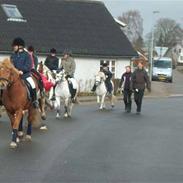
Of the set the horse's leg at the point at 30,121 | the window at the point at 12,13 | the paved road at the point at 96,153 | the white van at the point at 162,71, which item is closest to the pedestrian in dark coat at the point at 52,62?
the paved road at the point at 96,153

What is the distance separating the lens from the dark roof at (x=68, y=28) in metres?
43.5

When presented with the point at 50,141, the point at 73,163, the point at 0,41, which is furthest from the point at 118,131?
the point at 0,41

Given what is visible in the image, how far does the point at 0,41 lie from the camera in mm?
40656

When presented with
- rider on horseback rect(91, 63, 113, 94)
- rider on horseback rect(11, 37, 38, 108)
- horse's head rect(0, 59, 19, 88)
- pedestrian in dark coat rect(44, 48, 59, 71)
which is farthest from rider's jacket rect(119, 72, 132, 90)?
horse's head rect(0, 59, 19, 88)

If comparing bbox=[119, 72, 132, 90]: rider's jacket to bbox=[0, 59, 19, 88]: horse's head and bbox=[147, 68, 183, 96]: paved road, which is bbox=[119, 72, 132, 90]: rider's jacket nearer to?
bbox=[0, 59, 19, 88]: horse's head

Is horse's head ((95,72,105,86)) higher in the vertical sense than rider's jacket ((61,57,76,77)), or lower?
lower

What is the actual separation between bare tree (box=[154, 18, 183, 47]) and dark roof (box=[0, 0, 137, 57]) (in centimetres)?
8477

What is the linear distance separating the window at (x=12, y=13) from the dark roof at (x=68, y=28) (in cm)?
34

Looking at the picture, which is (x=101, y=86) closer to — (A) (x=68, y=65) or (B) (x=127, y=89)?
(B) (x=127, y=89)

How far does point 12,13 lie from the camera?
148 ft

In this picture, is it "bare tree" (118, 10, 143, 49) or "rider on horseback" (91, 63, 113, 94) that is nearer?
"rider on horseback" (91, 63, 113, 94)

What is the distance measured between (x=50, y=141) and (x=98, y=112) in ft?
30.7

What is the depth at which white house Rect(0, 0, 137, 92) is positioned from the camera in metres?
43.5

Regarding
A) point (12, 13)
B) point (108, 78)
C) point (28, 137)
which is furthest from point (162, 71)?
point (28, 137)
